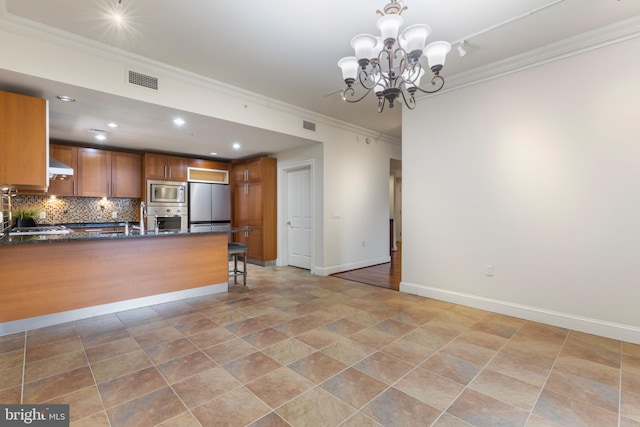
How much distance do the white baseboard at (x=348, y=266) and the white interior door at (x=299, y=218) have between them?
0.54m

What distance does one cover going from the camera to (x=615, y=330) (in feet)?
8.98

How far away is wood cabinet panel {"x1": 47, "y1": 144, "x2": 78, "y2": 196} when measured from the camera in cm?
529

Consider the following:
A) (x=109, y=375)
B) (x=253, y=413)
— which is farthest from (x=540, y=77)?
(x=109, y=375)

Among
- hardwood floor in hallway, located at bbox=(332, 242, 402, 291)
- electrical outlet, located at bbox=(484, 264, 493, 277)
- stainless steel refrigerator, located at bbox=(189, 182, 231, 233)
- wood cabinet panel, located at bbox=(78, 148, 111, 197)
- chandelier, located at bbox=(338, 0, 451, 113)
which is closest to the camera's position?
chandelier, located at bbox=(338, 0, 451, 113)

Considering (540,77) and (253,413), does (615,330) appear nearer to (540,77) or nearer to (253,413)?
(540,77)

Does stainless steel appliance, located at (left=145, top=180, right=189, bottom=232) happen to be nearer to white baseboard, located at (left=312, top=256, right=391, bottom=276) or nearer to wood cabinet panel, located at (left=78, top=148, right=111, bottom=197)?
wood cabinet panel, located at (left=78, top=148, right=111, bottom=197)

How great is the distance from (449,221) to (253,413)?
313 cm

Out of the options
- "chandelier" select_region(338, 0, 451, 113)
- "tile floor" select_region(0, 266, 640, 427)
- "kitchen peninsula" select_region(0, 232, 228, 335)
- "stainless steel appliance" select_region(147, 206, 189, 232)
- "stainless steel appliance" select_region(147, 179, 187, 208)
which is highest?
"chandelier" select_region(338, 0, 451, 113)

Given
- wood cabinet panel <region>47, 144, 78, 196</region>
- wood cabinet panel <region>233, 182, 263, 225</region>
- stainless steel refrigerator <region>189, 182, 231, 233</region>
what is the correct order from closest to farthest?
wood cabinet panel <region>47, 144, 78, 196</region>
wood cabinet panel <region>233, 182, 263, 225</region>
stainless steel refrigerator <region>189, 182, 231, 233</region>

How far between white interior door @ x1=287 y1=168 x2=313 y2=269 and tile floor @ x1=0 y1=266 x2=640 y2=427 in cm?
253

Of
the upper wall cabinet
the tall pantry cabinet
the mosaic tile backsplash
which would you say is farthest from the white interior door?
the upper wall cabinet

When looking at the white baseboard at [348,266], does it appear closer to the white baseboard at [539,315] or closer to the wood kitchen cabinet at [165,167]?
the white baseboard at [539,315]

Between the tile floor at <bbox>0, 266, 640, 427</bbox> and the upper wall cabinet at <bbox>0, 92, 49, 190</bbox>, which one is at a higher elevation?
the upper wall cabinet at <bbox>0, 92, 49, 190</bbox>

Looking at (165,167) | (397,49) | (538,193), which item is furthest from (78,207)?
(538,193)
